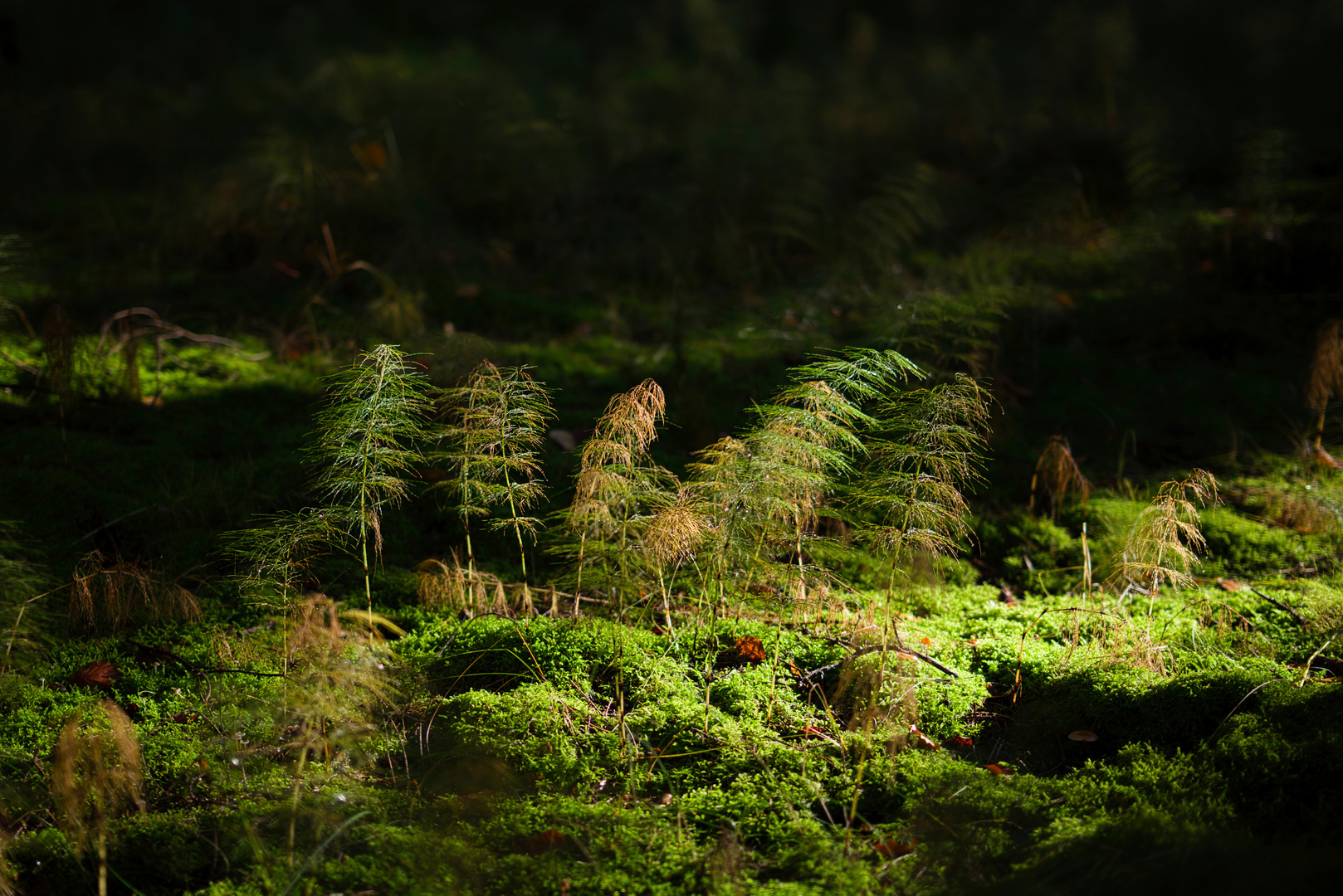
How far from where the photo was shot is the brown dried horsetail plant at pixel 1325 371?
3639mm

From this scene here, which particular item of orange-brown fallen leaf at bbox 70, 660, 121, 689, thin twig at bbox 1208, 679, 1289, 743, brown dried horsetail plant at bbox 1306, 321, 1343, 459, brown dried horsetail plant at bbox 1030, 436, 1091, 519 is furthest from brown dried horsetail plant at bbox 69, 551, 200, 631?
brown dried horsetail plant at bbox 1306, 321, 1343, 459

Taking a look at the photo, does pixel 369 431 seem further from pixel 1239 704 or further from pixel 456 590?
pixel 1239 704

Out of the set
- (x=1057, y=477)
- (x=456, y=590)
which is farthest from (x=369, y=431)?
(x=1057, y=477)

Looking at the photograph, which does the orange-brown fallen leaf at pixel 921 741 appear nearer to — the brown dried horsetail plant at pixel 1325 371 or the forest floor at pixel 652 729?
the forest floor at pixel 652 729

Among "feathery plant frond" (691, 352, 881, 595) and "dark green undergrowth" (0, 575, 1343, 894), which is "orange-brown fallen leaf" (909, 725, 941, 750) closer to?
"dark green undergrowth" (0, 575, 1343, 894)

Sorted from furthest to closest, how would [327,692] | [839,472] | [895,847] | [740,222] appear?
[740,222]
[839,472]
[327,692]
[895,847]

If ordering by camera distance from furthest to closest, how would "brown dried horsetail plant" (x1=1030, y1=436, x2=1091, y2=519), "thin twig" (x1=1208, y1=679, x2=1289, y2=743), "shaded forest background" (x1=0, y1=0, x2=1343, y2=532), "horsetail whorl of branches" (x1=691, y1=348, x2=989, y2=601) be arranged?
"shaded forest background" (x1=0, y1=0, x2=1343, y2=532)
"brown dried horsetail plant" (x1=1030, y1=436, x2=1091, y2=519)
"horsetail whorl of branches" (x1=691, y1=348, x2=989, y2=601)
"thin twig" (x1=1208, y1=679, x2=1289, y2=743)

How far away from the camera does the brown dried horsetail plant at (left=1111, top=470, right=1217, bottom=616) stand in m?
2.56

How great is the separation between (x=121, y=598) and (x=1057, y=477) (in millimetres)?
3645

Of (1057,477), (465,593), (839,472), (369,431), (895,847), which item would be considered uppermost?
(369,431)

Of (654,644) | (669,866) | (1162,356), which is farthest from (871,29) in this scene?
(669,866)

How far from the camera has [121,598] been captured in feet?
8.83

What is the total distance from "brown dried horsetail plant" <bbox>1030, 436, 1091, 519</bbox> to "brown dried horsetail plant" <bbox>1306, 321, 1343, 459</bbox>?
115 centimetres

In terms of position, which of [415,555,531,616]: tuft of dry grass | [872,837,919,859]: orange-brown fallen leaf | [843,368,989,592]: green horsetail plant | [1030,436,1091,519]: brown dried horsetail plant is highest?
[843,368,989,592]: green horsetail plant
